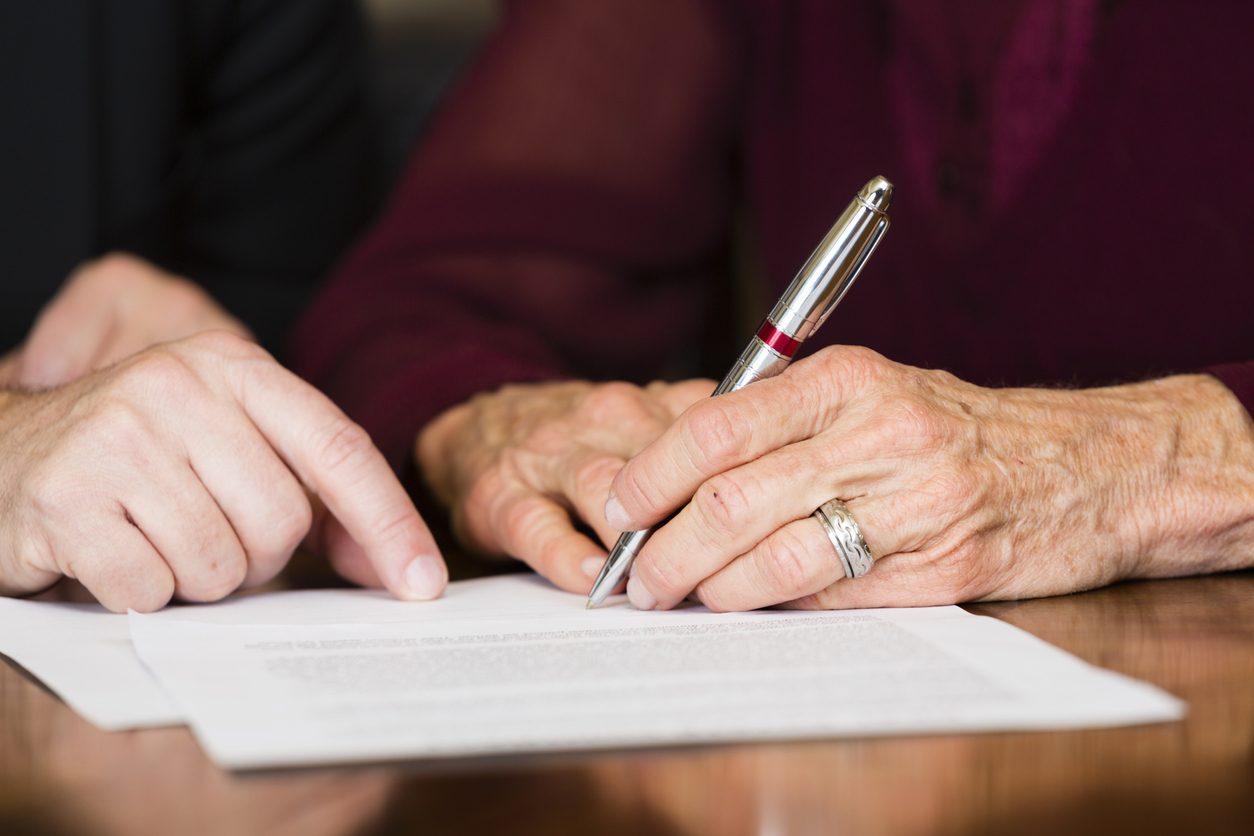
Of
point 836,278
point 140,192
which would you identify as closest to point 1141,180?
point 836,278

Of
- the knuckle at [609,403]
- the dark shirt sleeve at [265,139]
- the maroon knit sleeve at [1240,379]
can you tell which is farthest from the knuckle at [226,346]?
the dark shirt sleeve at [265,139]

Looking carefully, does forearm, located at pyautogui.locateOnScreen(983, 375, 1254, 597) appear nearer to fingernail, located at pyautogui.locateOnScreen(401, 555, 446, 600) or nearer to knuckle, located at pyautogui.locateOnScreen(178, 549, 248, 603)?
fingernail, located at pyautogui.locateOnScreen(401, 555, 446, 600)

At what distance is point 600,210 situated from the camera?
4.30 ft

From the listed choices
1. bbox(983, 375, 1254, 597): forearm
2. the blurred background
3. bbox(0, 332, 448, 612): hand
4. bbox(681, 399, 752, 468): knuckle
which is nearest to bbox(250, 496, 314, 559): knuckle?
bbox(0, 332, 448, 612): hand

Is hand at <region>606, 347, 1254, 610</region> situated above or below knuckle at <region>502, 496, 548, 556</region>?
above

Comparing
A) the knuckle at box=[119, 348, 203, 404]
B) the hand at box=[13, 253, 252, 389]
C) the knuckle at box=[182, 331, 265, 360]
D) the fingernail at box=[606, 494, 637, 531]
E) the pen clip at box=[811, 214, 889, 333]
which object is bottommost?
the hand at box=[13, 253, 252, 389]

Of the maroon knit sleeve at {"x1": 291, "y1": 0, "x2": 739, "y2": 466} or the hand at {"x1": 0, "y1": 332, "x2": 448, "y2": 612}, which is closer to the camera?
the hand at {"x1": 0, "y1": 332, "x2": 448, "y2": 612}

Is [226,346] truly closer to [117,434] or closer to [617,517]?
[117,434]

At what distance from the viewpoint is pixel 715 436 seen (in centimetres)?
56

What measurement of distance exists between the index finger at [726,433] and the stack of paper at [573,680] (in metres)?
0.07

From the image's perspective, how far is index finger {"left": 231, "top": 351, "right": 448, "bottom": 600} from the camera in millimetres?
643

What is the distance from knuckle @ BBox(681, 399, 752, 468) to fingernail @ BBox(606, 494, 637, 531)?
6 centimetres

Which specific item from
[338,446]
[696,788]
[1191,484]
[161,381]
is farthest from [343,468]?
[1191,484]

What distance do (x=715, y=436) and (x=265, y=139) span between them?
4.22 feet
